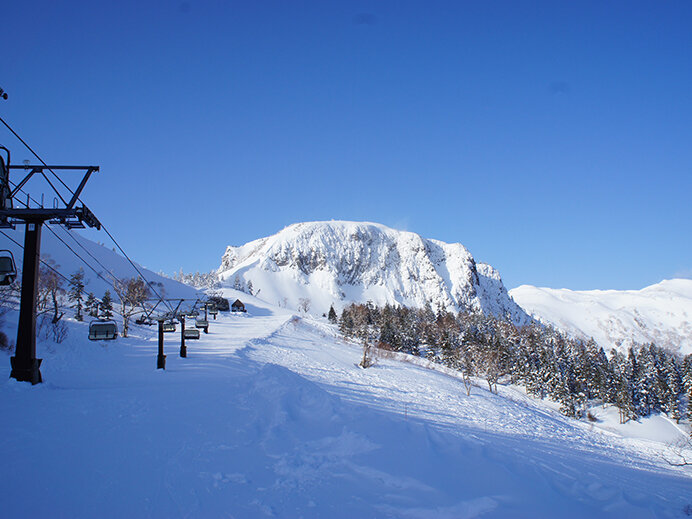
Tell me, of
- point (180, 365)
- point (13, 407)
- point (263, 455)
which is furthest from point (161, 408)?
point (180, 365)

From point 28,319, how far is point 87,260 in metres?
115

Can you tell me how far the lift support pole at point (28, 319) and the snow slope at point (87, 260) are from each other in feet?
253

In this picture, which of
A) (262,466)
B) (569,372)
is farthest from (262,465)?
(569,372)

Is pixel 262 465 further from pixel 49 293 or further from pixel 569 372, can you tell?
pixel 569 372

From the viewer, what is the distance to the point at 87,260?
359ft

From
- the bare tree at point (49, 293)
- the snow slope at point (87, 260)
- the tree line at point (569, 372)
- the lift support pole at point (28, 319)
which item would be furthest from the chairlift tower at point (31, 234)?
the snow slope at point (87, 260)

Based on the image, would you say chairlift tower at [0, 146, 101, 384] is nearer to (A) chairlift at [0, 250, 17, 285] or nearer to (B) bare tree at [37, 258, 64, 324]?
(A) chairlift at [0, 250, 17, 285]

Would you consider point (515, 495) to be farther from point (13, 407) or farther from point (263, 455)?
point (13, 407)

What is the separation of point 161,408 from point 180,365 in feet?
43.1

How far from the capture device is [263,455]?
8.86 meters

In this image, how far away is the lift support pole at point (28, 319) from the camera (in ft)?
43.5

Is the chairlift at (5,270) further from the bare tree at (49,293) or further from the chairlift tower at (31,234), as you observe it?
the bare tree at (49,293)

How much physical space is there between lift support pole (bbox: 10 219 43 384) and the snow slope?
253 feet

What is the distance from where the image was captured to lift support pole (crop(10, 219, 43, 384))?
13.3 m
